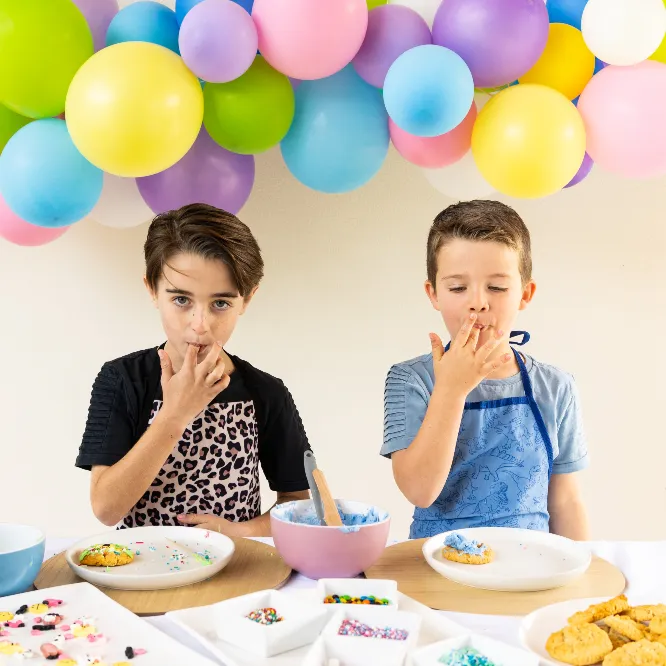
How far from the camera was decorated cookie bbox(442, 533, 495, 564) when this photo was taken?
1.04m

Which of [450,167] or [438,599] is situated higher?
[450,167]

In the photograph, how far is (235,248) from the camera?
4.62 ft

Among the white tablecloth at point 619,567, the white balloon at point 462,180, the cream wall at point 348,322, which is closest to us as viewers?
the white tablecloth at point 619,567

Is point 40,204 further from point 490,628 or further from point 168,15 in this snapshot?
point 490,628

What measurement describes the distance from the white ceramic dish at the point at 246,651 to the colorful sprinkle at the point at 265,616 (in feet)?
0.11

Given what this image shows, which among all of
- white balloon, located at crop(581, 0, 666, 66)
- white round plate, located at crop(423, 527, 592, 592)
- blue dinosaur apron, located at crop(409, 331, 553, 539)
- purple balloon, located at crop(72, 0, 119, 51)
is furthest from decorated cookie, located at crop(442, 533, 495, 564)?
purple balloon, located at crop(72, 0, 119, 51)

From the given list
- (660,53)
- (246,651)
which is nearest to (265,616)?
(246,651)

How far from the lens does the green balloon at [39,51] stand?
141cm

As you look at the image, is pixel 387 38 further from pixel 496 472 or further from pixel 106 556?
pixel 106 556

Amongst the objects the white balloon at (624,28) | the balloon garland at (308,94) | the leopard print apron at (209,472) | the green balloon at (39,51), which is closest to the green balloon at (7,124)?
the balloon garland at (308,94)

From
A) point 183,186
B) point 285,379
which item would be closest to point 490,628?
point 183,186

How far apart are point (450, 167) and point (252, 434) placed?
2.42ft

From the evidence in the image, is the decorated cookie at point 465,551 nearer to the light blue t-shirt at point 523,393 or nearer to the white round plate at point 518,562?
the white round plate at point 518,562

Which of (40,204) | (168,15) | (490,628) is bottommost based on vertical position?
(490,628)
